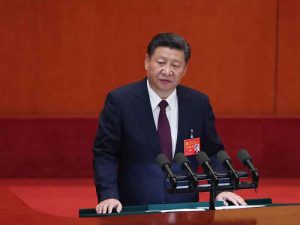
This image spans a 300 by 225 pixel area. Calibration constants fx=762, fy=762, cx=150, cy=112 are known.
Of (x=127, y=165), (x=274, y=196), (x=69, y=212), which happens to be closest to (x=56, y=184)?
(x=69, y=212)

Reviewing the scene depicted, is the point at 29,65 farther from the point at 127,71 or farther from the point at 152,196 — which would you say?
the point at 152,196

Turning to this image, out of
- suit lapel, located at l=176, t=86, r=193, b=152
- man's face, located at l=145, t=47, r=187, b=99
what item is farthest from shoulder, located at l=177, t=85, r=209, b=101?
man's face, located at l=145, t=47, r=187, b=99

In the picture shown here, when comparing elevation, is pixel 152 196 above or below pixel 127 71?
below

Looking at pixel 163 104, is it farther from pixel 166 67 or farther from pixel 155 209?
pixel 155 209

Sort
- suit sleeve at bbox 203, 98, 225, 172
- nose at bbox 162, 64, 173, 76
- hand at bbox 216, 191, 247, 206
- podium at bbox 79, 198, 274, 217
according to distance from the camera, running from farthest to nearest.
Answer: suit sleeve at bbox 203, 98, 225, 172
nose at bbox 162, 64, 173, 76
hand at bbox 216, 191, 247, 206
podium at bbox 79, 198, 274, 217

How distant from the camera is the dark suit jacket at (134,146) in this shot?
3.00 meters

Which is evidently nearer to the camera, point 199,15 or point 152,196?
point 152,196

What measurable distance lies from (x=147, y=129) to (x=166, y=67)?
0.85 ft

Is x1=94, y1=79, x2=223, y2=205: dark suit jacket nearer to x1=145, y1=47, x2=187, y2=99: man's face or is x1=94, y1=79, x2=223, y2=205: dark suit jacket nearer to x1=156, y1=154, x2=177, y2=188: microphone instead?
x1=145, y1=47, x2=187, y2=99: man's face

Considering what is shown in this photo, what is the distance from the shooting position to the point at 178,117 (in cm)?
309

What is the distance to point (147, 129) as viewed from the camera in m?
3.04

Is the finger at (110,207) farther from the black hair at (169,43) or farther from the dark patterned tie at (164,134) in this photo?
the black hair at (169,43)

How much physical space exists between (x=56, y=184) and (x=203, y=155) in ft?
10.3

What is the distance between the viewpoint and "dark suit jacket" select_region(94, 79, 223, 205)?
300cm
